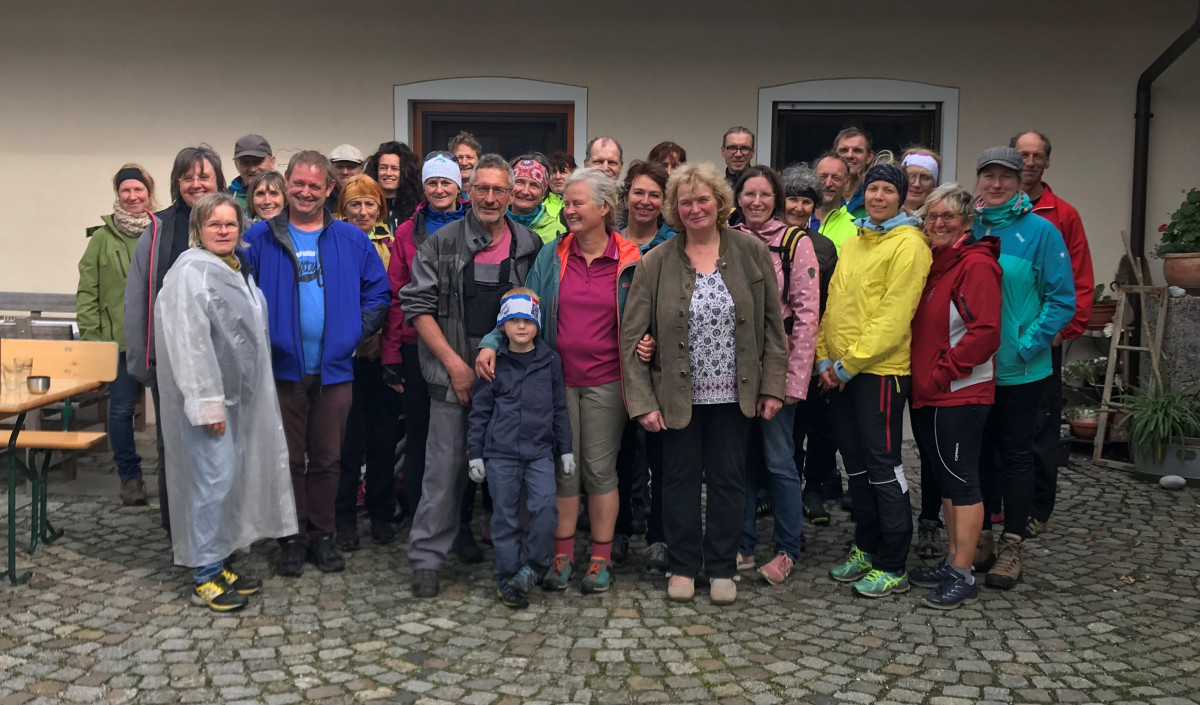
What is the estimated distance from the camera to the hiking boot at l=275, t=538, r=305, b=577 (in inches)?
181

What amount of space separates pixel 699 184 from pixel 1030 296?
1527 millimetres

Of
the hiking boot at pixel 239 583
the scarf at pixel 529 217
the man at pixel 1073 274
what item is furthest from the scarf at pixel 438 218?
the man at pixel 1073 274

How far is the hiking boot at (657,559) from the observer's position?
15.5ft

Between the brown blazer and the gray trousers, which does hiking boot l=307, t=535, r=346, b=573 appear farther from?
the brown blazer

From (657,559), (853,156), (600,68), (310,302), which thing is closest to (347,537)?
(310,302)

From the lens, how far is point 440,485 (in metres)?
4.50

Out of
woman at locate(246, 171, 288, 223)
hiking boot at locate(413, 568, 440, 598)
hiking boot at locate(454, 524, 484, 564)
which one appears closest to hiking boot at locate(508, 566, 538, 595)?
hiking boot at locate(413, 568, 440, 598)

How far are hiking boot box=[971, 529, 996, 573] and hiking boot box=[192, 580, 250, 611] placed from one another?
3174 millimetres

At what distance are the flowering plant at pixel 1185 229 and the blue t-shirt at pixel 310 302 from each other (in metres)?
5.77

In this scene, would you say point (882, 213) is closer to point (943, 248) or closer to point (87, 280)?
point (943, 248)

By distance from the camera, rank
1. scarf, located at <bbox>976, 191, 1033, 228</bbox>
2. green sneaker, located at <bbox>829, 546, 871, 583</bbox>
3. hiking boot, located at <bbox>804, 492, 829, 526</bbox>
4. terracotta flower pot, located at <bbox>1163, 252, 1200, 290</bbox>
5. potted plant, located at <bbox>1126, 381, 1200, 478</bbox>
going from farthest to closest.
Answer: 1. terracotta flower pot, located at <bbox>1163, 252, 1200, 290</bbox>
2. potted plant, located at <bbox>1126, 381, 1200, 478</bbox>
3. hiking boot, located at <bbox>804, 492, 829, 526</bbox>
4. green sneaker, located at <bbox>829, 546, 871, 583</bbox>
5. scarf, located at <bbox>976, 191, 1033, 228</bbox>

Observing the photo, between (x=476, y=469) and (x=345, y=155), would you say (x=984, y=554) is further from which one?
(x=345, y=155)

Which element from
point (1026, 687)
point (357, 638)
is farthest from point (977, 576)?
point (357, 638)

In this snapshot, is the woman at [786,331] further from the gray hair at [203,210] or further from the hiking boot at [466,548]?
the gray hair at [203,210]
